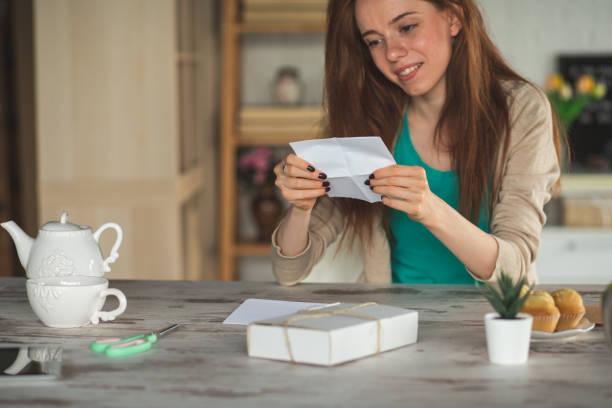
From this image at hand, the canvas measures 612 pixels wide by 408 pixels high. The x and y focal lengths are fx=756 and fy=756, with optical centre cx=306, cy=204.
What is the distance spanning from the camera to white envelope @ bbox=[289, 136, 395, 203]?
1.42 meters

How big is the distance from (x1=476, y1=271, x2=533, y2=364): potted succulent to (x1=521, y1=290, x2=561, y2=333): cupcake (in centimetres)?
11

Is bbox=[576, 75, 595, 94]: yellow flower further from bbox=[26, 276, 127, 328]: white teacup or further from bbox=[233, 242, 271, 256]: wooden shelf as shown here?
bbox=[26, 276, 127, 328]: white teacup

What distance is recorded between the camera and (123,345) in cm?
112

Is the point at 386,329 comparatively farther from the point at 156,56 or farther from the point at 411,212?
the point at 156,56

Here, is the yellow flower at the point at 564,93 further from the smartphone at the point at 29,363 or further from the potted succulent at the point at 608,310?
the smartphone at the point at 29,363

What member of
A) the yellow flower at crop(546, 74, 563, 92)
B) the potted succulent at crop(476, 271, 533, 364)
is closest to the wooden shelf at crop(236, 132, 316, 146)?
the yellow flower at crop(546, 74, 563, 92)

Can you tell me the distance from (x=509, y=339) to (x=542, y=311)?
16cm

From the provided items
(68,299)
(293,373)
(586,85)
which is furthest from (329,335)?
(586,85)

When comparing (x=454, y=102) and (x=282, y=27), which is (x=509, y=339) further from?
(x=282, y=27)

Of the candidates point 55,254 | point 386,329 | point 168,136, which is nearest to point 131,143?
point 168,136

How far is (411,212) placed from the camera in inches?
58.7

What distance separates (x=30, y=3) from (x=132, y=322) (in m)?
3.74

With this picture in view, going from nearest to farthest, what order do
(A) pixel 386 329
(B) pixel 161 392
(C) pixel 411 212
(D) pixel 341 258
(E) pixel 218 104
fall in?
(B) pixel 161 392, (A) pixel 386 329, (C) pixel 411 212, (D) pixel 341 258, (E) pixel 218 104

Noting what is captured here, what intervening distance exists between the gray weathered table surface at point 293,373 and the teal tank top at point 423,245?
58 cm
